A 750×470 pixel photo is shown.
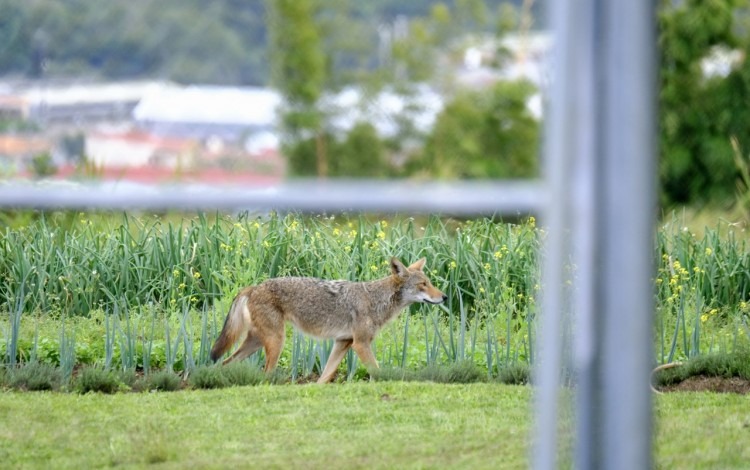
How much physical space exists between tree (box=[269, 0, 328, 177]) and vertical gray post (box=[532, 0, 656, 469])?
53cm

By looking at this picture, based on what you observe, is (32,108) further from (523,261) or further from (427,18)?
(523,261)

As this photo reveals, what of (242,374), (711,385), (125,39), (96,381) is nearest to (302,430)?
(242,374)

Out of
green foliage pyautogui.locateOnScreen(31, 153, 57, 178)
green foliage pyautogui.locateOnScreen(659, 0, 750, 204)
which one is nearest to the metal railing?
green foliage pyautogui.locateOnScreen(31, 153, 57, 178)

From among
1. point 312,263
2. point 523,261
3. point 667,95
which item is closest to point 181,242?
point 312,263

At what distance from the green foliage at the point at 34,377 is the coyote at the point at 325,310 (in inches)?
14.2

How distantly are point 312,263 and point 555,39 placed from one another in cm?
142

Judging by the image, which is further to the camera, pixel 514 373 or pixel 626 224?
pixel 514 373

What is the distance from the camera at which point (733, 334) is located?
273 cm

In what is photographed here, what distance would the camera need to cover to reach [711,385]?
2.61 metres

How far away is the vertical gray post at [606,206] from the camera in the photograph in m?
1.07

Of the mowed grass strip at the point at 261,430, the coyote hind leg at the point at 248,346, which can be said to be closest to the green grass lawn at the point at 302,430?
the mowed grass strip at the point at 261,430

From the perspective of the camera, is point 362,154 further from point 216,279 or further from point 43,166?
point 216,279

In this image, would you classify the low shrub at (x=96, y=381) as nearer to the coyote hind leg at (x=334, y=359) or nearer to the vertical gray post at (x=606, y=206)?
the coyote hind leg at (x=334, y=359)

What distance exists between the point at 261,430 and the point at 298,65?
2.89 ft
